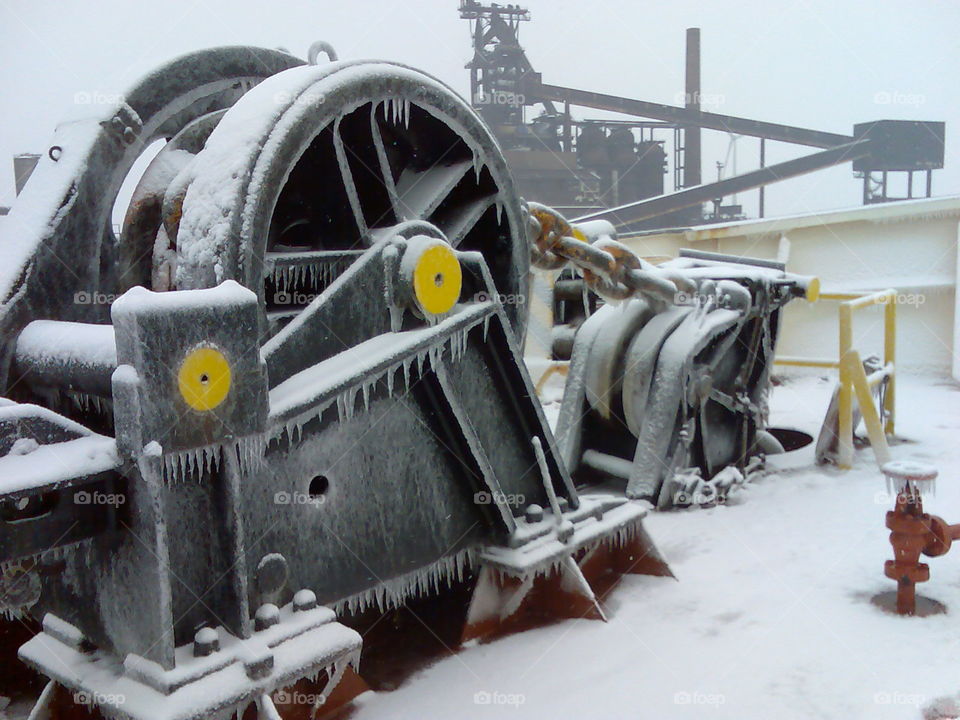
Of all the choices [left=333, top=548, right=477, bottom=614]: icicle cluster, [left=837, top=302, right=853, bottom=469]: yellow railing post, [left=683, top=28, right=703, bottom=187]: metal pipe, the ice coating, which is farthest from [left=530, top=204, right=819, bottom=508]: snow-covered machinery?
[left=683, top=28, right=703, bottom=187]: metal pipe

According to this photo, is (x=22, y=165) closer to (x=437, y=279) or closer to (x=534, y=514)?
(x=437, y=279)

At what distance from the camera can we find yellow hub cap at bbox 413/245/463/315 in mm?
2354

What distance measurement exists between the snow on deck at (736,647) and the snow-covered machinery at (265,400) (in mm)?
228

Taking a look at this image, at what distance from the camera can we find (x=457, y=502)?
2691mm

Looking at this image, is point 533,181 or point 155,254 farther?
point 533,181

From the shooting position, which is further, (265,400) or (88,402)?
(88,402)

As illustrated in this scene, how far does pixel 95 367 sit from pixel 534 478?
154cm

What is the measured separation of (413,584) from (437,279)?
0.93 metres

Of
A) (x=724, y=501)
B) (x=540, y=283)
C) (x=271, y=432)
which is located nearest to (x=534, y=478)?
(x=271, y=432)

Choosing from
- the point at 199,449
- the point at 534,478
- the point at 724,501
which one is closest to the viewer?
the point at 199,449

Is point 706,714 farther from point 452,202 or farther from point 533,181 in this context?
point 533,181

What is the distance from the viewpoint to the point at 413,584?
2.56 meters

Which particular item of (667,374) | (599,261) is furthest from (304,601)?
(667,374)

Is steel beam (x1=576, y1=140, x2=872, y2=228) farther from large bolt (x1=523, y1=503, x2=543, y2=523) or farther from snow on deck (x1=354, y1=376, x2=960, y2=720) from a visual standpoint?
large bolt (x1=523, y1=503, x2=543, y2=523)
